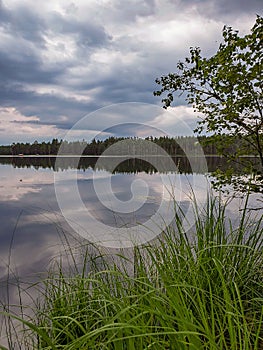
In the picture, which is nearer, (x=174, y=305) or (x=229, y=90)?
(x=174, y=305)

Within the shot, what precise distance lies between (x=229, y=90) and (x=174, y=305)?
3.46 meters

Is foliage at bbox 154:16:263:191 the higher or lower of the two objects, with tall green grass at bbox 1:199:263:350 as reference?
higher

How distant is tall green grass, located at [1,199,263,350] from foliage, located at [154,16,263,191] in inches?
78.6

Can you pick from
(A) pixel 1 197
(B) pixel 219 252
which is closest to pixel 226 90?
(B) pixel 219 252

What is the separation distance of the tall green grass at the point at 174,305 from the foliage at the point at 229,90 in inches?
78.6

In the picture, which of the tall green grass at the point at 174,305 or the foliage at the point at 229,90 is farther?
the foliage at the point at 229,90

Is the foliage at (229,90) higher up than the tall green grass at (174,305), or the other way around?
the foliage at (229,90)

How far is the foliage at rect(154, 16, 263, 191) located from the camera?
148 inches

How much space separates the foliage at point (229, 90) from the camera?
3770 mm

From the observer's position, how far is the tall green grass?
4.01ft

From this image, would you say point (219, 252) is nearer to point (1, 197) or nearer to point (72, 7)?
point (72, 7)

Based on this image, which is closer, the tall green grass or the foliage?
the tall green grass

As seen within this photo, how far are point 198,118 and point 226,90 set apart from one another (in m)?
0.63

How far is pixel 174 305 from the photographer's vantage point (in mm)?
1375
